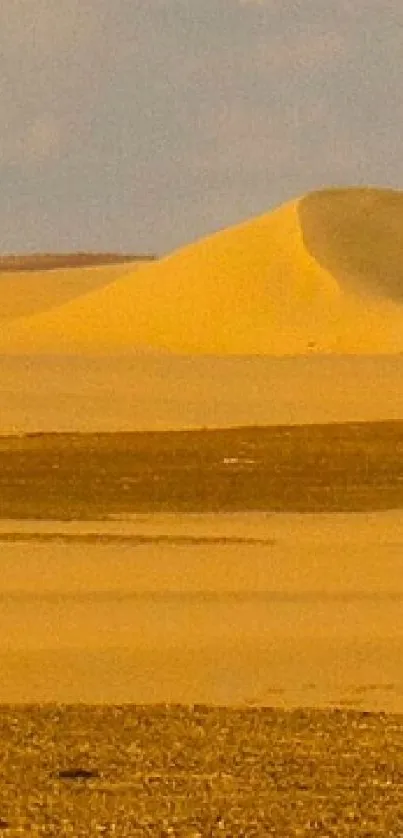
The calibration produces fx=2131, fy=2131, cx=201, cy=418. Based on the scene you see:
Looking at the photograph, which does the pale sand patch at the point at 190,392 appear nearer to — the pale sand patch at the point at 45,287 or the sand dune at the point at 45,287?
the pale sand patch at the point at 45,287

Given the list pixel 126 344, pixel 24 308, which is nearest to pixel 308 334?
pixel 126 344

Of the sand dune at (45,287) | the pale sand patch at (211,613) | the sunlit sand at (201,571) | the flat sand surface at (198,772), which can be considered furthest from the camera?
the sand dune at (45,287)

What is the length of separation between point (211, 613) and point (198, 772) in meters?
5.74

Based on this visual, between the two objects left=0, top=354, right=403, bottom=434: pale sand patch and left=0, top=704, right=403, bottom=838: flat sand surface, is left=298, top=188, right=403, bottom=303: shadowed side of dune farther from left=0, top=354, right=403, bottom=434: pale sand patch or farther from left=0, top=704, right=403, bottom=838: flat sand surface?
left=0, top=704, right=403, bottom=838: flat sand surface

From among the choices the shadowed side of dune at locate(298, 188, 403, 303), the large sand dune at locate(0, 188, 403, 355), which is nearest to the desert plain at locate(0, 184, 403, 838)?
the large sand dune at locate(0, 188, 403, 355)

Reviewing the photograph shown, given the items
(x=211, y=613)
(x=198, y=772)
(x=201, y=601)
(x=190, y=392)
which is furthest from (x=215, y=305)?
(x=198, y=772)

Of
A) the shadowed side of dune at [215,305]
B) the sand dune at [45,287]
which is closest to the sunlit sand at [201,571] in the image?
the shadowed side of dune at [215,305]

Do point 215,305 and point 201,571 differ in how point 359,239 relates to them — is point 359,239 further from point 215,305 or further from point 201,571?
point 201,571

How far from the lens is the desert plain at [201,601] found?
7.85 meters

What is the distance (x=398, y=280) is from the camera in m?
63.5

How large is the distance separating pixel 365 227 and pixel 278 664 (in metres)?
54.4

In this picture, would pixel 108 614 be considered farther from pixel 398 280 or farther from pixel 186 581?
pixel 398 280

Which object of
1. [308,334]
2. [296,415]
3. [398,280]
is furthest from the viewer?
[398,280]

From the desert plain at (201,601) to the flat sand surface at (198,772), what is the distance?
0.05 ft
